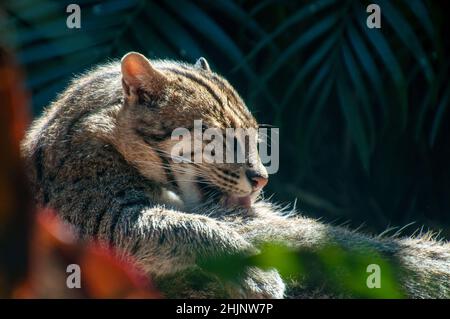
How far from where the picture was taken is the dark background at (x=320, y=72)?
4867 millimetres

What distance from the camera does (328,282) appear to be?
2.80 metres

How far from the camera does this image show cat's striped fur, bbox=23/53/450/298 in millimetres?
2768

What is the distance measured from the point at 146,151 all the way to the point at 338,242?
0.88 m

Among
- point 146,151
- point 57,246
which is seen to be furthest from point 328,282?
point 57,246

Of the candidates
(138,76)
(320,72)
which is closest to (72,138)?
(138,76)

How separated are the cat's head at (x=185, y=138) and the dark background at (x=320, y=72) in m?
1.60

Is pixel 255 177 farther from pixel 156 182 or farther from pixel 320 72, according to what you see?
pixel 320 72

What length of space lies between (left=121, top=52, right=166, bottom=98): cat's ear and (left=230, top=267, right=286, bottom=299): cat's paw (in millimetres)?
982

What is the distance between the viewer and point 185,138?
121 inches

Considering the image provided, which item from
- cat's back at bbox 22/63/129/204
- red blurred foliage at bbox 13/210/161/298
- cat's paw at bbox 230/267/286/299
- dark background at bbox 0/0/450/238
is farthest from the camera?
dark background at bbox 0/0/450/238

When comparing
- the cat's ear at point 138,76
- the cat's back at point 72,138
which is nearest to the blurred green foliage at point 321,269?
the cat's back at point 72,138

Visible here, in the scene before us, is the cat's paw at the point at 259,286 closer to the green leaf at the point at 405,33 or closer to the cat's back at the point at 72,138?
the cat's back at the point at 72,138

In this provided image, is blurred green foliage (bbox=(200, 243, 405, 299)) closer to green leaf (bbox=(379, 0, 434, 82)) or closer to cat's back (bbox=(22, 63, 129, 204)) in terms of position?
cat's back (bbox=(22, 63, 129, 204))

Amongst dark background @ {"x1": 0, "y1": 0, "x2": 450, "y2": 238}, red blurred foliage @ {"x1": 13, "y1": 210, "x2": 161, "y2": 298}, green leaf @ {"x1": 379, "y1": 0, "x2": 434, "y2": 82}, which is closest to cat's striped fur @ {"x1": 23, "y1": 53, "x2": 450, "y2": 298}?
red blurred foliage @ {"x1": 13, "y1": 210, "x2": 161, "y2": 298}
